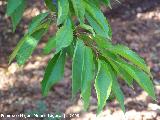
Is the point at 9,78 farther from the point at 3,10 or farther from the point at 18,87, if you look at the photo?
the point at 3,10

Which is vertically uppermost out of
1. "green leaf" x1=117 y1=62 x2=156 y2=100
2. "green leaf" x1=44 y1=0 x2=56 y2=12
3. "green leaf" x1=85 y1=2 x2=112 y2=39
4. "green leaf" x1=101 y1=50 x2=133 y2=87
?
"green leaf" x1=44 y1=0 x2=56 y2=12

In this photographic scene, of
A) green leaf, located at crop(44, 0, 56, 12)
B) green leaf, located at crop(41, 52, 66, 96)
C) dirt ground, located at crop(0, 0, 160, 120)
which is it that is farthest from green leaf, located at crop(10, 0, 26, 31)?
dirt ground, located at crop(0, 0, 160, 120)

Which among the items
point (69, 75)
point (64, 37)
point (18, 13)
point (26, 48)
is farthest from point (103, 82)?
point (69, 75)

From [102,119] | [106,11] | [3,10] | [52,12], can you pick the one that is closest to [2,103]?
[102,119]

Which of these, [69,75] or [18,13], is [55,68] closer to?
[18,13]

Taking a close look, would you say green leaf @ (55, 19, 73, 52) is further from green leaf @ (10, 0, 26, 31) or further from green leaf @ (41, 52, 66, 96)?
green leaf @ (10, 0, 26, 31)

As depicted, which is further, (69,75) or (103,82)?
(69,75)

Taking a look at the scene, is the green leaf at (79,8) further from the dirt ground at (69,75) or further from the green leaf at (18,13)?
the dirt ground at (69,75)

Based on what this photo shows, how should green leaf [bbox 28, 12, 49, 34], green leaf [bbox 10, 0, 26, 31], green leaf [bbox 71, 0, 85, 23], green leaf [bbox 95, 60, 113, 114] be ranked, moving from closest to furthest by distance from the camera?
green leaf [bbox 95, 60, 113, 114]
green leaf [bbox 71, 0, 85, 23]
green leaf [bbox 28, 12, 49, 34]
green leaf [bbox 10, 0, 26, 31]
